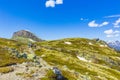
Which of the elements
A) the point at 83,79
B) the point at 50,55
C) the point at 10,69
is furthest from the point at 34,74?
the point at 50,55

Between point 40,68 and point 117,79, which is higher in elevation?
point 40,68

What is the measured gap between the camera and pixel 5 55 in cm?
8044

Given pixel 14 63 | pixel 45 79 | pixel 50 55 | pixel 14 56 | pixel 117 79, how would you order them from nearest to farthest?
pixel 45 79
pixel 14 63
pixel 14 56
pixel 117 79
pixel 50 55

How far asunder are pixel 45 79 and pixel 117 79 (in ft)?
A: 267

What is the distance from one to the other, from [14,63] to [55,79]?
17.2 meters

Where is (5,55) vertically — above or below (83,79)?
above

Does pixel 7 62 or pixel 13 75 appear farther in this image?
pixel 7 62

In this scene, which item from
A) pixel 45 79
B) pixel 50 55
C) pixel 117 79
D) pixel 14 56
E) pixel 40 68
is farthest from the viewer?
pixel 50 55

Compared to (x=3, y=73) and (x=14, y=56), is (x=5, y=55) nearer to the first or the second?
(x=14, y=56)

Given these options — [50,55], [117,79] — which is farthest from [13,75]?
[50,55]

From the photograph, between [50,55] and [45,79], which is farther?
[50,55]

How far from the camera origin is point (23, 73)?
186ft

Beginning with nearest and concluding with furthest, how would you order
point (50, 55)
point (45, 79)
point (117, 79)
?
point (45, 79), point (117, 79), point (50, 55)

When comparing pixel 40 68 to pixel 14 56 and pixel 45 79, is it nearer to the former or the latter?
pixel 45 79
